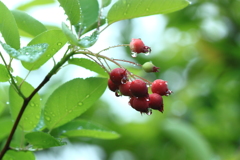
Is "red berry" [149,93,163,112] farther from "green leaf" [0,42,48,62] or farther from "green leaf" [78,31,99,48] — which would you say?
"green leaf" [0,42,48,62]

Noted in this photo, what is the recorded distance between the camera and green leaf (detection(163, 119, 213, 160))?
7.97 ft

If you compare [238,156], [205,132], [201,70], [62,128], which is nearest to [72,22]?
[62,128]

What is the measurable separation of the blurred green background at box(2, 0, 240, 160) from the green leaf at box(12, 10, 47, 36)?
4.45ft

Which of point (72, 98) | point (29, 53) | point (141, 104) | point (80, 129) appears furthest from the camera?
point (80, 129)

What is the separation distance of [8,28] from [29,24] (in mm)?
165

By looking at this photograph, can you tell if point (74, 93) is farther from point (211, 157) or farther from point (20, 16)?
point (211, 157)

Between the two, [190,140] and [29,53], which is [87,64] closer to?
[29,53]

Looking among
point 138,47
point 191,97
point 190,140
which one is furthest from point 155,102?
point 191,97

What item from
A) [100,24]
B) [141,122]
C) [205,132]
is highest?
[100,24]

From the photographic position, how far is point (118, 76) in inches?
38.5

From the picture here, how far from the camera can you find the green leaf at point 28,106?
3.52 ft

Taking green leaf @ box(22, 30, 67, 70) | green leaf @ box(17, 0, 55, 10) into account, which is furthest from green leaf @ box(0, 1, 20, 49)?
green leaf @ box(17, 0, 55, 10)

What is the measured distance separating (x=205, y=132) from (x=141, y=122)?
497 millimetres

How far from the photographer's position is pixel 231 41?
2887mm
